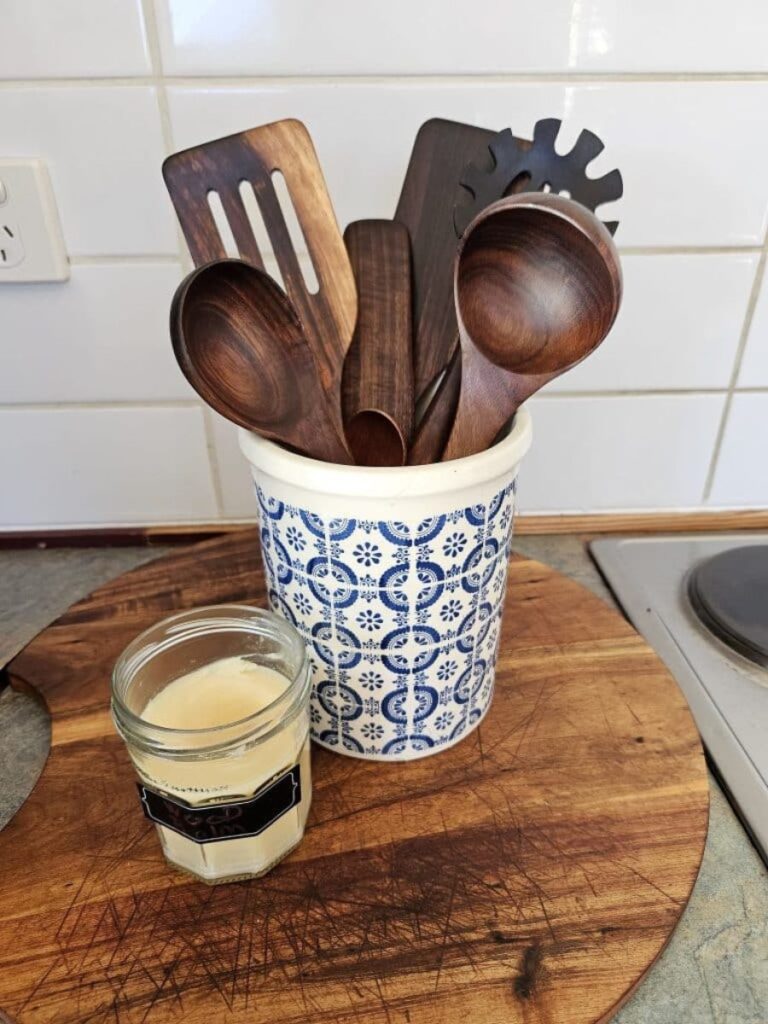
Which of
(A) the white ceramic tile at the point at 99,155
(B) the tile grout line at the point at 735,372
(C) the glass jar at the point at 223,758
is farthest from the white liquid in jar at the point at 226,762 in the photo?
(B) the tile grout line at the point at 735,372

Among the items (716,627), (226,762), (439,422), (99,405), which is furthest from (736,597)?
(99,405)

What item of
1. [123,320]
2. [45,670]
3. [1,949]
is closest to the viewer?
[1,949]

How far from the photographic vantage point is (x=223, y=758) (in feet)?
1.09

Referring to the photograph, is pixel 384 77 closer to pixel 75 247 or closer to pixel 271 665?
pixel 75 247

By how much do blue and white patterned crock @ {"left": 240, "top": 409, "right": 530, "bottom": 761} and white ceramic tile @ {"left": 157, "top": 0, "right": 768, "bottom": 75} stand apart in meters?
0.30

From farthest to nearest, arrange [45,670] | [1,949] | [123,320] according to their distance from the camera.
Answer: [123,320]
[45,670]
[1,949]

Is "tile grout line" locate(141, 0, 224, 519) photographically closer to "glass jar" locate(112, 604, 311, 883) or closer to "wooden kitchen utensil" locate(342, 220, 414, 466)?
"wooden kitchen utensil" locate(342, 220, 414, 466)

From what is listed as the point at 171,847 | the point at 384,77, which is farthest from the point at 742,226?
the point at 171,847

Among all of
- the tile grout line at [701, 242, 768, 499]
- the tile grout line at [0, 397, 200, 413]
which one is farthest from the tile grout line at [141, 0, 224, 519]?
A: the tile grout line at [701, 242, 768, 499]

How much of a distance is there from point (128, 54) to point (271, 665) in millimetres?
405

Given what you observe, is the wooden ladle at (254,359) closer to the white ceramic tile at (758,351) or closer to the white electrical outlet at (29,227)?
the white electrical outlet at (29,227)

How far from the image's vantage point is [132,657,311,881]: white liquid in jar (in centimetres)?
34

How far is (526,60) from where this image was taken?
1.74 ft

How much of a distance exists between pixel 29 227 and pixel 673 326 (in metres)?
0.47
